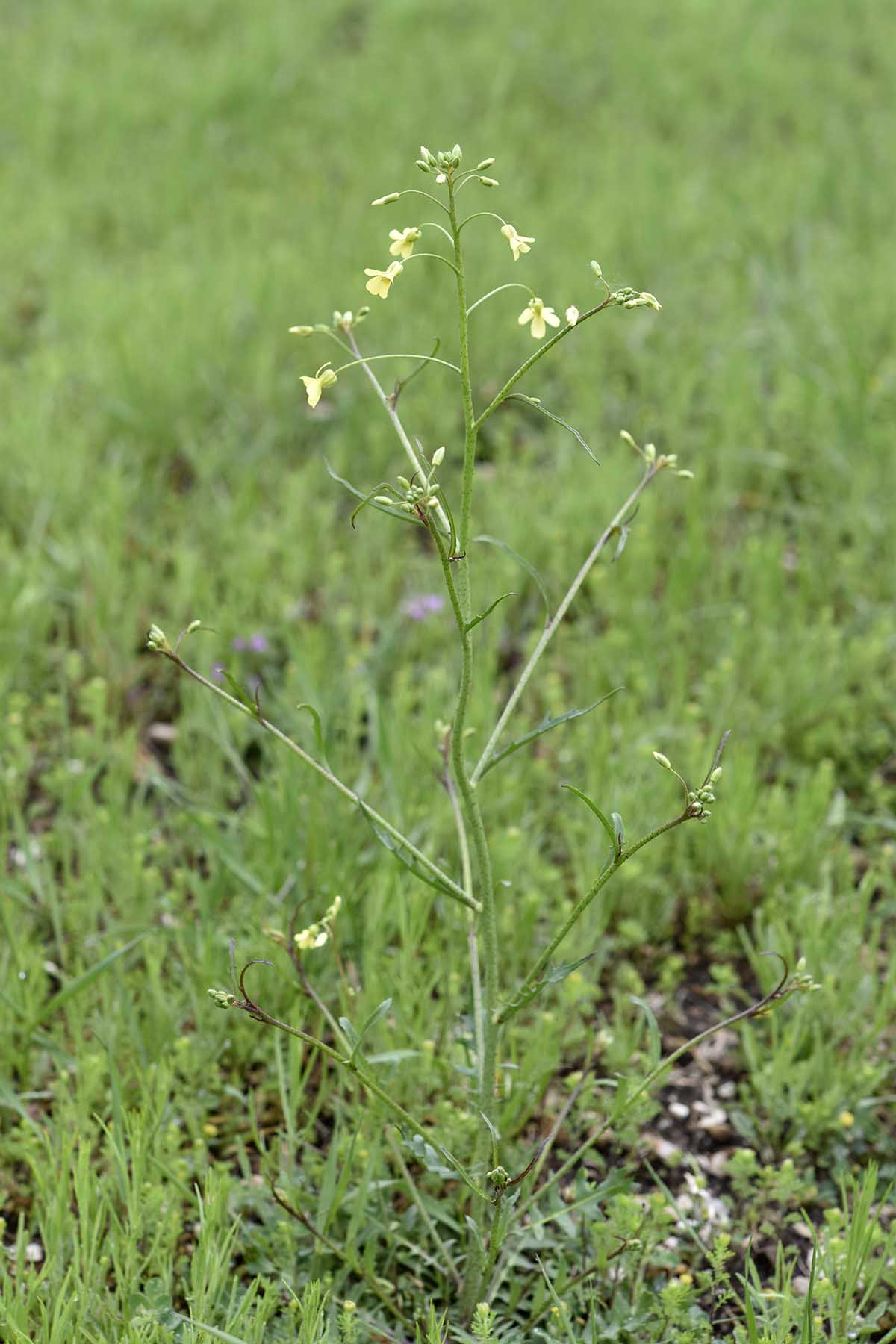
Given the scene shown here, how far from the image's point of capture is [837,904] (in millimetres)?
2217

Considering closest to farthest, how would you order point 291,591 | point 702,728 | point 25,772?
1. point 25,772
2. point 702,728
3. point 291,591

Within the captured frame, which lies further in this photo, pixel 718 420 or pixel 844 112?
pixel 844 112

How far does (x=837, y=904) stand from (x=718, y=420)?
6.38ft

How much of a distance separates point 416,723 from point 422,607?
1.68 ft

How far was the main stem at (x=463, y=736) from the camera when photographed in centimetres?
133

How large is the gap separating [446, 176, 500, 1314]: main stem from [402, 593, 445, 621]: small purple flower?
56.9 inches

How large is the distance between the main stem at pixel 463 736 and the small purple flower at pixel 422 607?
1.45 meters

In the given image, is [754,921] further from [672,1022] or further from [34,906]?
[34,906]

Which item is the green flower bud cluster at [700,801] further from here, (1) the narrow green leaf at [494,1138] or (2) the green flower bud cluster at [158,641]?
(2) the green flower bud cluster at [158,641]

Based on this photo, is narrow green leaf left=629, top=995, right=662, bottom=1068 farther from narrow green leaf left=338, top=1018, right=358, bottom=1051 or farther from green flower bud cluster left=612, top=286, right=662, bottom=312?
green flower bud cluster left=612, top=286, right=662, bottom=312

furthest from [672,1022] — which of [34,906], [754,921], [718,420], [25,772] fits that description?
[718,420]

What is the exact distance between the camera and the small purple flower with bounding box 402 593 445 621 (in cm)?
304

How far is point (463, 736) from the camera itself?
1.43 m

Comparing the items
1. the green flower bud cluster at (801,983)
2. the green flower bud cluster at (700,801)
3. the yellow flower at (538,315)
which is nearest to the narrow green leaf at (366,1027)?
the green flower bud cluster at (700,801)
